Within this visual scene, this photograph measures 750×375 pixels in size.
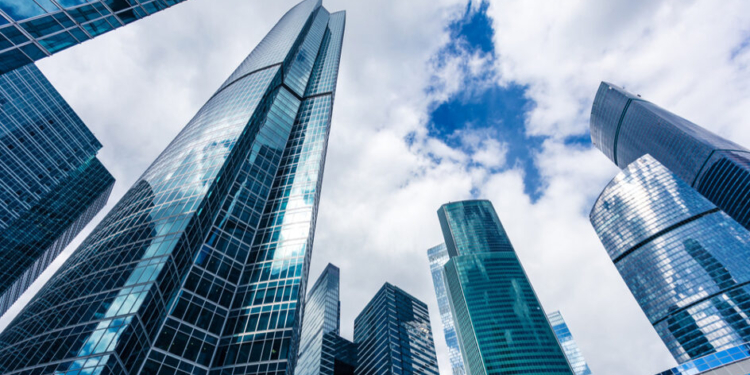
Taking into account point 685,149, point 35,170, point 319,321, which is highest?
point 685,149

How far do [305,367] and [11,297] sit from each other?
322 ft

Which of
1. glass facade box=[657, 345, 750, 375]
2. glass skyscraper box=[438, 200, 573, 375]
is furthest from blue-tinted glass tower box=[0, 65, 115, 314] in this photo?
glass skyscraper box=[438, 200, 573, 375]

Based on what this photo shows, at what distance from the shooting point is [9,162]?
78.2 m

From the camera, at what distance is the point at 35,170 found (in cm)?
8425

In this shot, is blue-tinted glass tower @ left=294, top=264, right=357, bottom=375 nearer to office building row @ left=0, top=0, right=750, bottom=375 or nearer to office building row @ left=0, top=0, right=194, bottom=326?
office building row @ left=0, top=0, right=750, bottom=375

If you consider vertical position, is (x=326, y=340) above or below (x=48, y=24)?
above

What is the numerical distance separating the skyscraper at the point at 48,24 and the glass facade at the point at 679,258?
174974 millimetres

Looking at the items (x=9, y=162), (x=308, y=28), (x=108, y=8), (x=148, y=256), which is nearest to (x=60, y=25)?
(x=108, y=8)

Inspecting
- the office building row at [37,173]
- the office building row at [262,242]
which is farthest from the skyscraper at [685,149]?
the office building row at [37,173]

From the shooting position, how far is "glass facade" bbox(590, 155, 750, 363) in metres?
122

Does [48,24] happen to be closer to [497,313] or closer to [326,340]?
[326,340]

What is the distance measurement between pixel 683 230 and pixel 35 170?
22087 cm

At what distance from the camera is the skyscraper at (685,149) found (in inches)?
4808

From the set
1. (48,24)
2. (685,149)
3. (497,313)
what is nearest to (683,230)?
(685,149)
